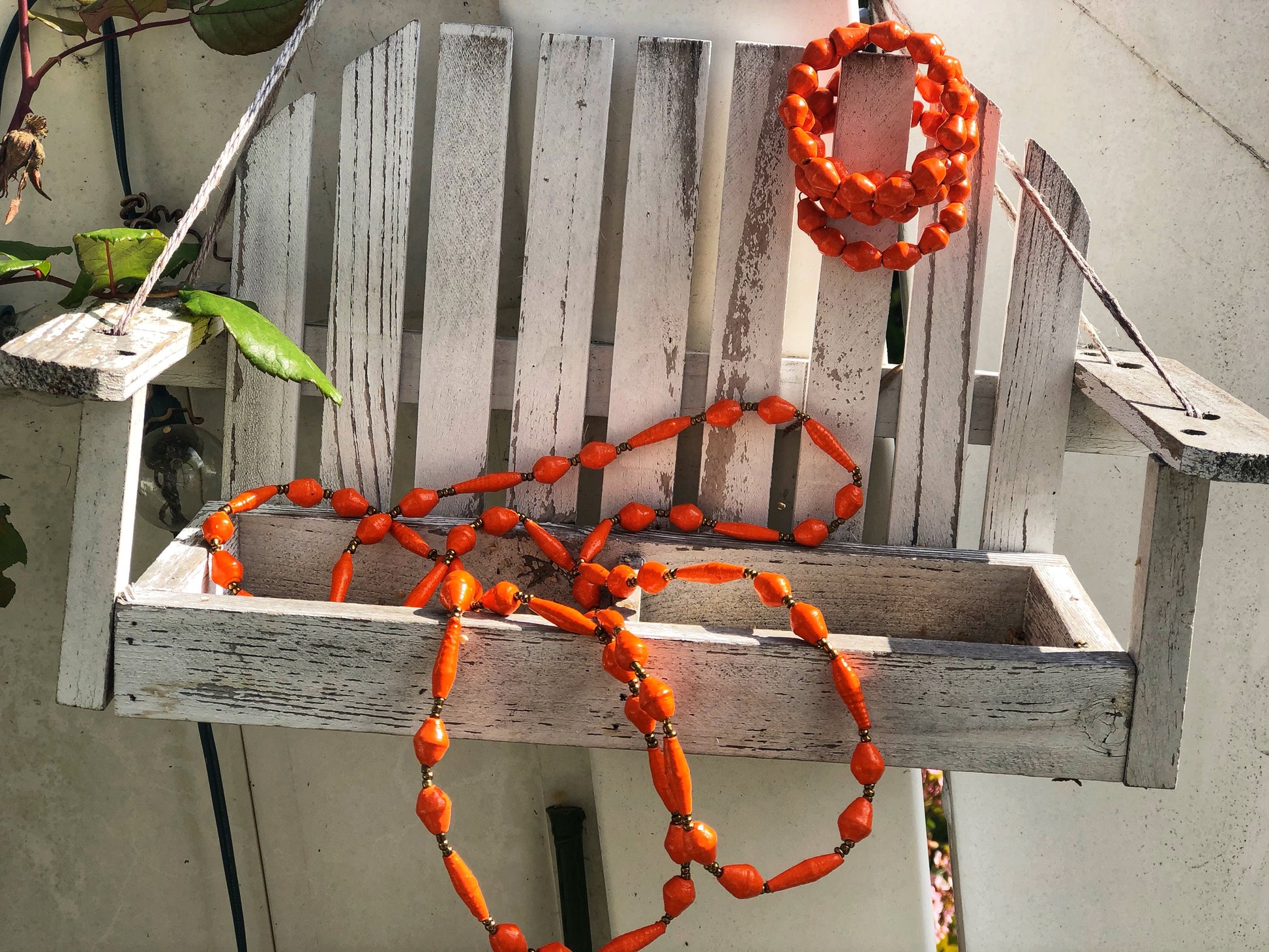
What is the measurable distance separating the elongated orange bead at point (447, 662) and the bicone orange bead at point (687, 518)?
0.35 m

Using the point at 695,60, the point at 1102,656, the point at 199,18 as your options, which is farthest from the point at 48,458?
the point at 1102,656

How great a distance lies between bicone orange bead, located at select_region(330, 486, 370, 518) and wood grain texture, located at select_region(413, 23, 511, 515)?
86mm

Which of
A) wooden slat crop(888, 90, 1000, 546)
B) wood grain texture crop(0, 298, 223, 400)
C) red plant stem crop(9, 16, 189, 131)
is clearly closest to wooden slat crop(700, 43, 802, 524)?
wooden slat crop(888, 90, 1000, 546)

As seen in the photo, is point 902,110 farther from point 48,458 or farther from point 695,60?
point 48,458

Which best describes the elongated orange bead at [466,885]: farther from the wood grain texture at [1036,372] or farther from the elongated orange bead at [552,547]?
the wood grain texture at [1036,372]

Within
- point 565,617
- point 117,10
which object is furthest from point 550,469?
point 117,10

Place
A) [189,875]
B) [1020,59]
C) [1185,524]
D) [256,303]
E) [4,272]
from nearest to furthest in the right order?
[1185,524] < [4,272] < [256,303] < [1020,59] < [189,875]

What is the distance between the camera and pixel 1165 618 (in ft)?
3.14

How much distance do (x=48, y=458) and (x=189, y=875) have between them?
0.67 metres

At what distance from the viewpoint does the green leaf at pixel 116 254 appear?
1053 mm

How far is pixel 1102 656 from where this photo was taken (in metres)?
0.98

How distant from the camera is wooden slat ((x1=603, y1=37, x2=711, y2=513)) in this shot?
46.4 inches

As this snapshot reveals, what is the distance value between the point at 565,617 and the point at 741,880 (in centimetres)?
31

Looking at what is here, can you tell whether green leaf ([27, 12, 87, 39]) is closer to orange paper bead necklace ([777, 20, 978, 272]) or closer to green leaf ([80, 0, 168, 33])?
green leaf ([80, 0, 168, 33])
